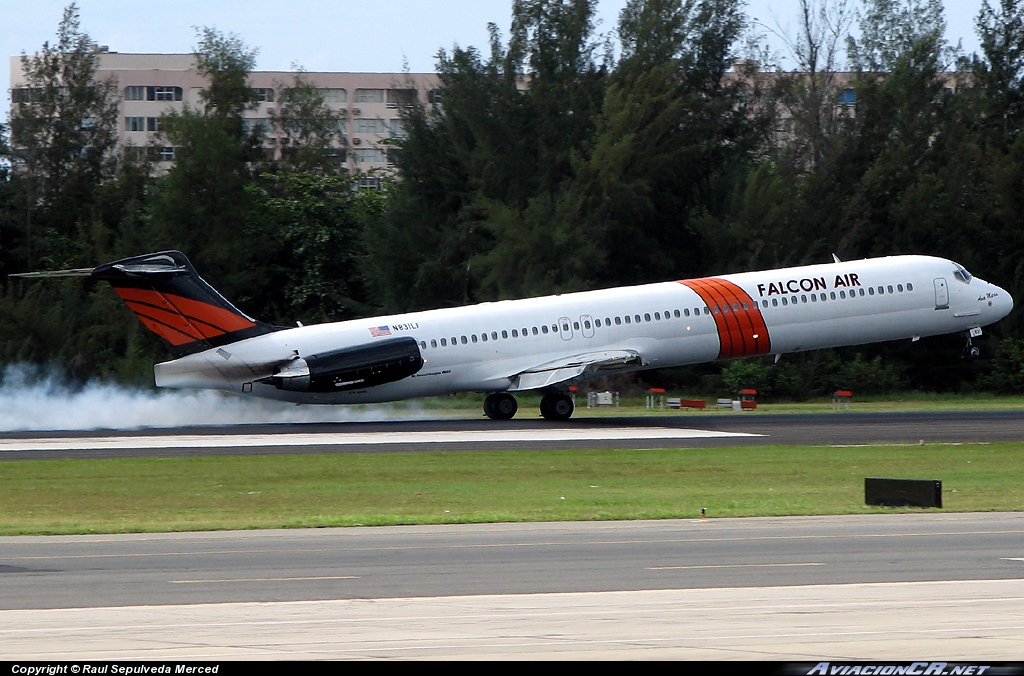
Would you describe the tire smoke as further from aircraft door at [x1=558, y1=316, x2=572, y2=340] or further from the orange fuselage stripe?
the orange fuselage stripe

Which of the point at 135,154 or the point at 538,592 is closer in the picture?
the point at 538,592

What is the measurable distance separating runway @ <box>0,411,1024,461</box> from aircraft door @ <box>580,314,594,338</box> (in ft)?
9.36

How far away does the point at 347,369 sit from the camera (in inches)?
1604

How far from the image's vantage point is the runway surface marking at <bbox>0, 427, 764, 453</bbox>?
36.6 meters

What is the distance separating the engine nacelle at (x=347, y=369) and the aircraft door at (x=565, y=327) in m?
5.01

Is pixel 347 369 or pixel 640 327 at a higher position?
pixel 640 327

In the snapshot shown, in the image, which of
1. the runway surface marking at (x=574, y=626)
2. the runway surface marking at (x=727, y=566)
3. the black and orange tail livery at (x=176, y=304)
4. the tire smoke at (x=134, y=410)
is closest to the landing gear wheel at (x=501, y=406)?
the tire smoke at (x=134, y=410)

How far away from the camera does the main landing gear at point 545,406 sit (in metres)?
43.5

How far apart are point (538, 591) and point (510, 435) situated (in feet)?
76.1

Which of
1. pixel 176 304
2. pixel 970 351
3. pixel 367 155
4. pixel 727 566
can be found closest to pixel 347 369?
pixel 176 304

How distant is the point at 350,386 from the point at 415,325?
9.46ft

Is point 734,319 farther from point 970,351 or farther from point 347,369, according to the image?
point 347,369

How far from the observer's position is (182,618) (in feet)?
44.2

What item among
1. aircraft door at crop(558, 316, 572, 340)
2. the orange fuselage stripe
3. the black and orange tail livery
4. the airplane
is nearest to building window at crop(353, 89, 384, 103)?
the airplane
